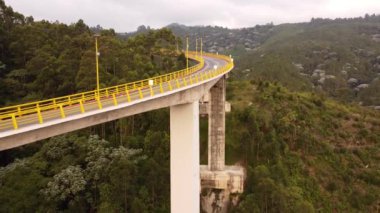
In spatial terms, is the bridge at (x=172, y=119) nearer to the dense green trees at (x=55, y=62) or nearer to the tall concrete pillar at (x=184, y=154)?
the tall concrete pillar at (x=184, y=154)

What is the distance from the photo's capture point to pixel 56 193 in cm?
3484

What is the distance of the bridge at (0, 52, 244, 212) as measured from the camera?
64.7ft

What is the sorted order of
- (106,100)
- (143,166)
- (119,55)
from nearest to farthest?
(106,100) → (143,166) → (119,55)

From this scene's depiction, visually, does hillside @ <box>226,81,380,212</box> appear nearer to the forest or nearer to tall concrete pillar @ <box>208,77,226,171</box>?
the forest

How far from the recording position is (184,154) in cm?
3275

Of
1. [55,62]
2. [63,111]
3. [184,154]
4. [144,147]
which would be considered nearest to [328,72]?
[55,62]

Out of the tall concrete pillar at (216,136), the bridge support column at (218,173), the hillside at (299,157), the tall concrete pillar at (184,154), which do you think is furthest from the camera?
the tall concrete pillar at (216,136)

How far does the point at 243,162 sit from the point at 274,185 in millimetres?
8596

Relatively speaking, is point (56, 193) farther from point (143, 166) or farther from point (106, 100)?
point (106, 100)

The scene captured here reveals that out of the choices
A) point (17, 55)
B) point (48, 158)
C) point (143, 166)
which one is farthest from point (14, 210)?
point (17, 55)

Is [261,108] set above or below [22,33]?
below

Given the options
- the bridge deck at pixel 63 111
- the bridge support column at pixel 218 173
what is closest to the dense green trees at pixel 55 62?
the bridge support column at pixel 218 173

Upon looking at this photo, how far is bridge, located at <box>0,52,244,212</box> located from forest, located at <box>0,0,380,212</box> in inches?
163

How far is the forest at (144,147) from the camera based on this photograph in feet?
118
